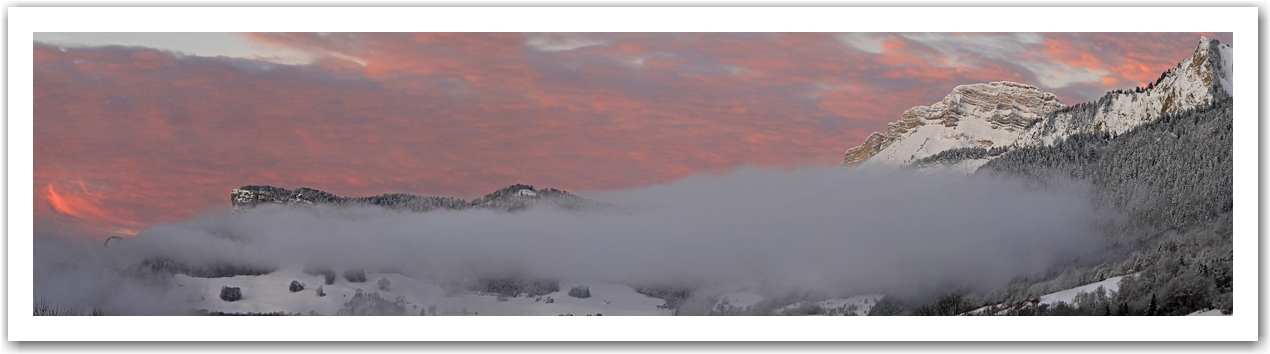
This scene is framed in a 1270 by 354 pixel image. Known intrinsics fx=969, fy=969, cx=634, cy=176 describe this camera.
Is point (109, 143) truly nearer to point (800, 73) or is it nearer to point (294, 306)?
point (294, 306)

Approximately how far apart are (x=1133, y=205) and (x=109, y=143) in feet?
73.9

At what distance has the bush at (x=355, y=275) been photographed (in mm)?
21000

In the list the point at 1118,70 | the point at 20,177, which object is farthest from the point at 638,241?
the point at 20,177

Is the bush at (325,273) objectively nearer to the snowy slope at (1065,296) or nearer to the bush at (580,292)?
the bush at (580,292)

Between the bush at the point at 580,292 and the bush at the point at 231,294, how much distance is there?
6.98 meters

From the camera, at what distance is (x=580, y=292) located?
20.6 metres

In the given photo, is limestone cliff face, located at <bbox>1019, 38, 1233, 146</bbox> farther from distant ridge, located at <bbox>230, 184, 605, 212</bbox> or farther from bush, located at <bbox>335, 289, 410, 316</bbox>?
bush, located at <bbox>335, 289, 410, 316</bbox>

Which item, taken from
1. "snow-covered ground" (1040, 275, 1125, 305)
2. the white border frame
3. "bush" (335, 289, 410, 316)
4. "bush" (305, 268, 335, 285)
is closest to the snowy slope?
"snow-covered ground" (1040, 275, 1125, 305)

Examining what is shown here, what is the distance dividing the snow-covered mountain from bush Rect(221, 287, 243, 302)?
45.9 feet

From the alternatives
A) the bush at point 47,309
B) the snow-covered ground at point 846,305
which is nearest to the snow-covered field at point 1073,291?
the snow-covered ground at point 846,305

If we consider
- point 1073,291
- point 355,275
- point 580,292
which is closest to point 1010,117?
point 1073,291

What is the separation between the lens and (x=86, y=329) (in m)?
18.3

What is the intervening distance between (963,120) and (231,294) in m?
16.6
